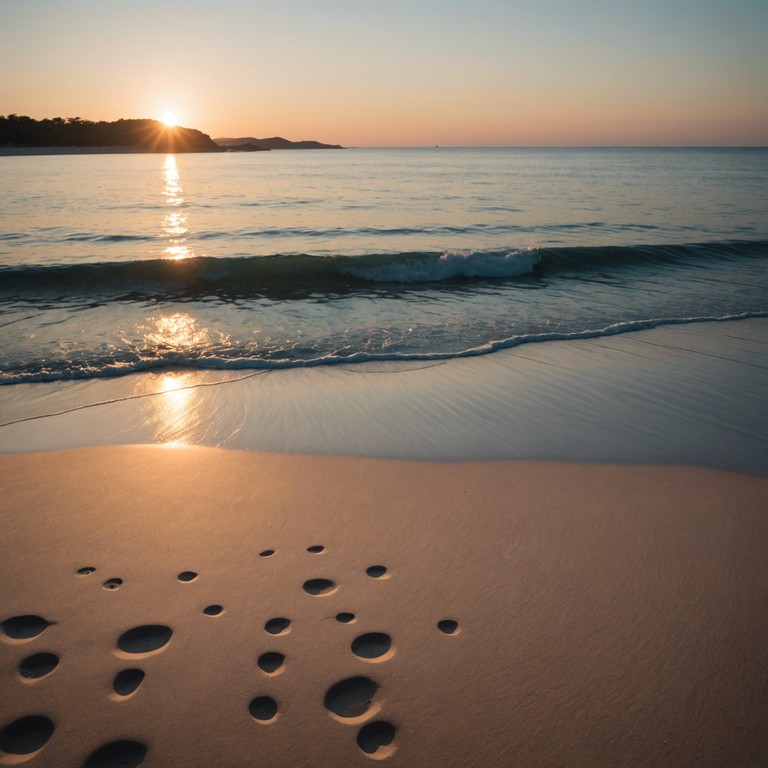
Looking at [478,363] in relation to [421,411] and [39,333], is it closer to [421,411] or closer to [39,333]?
[421,411]

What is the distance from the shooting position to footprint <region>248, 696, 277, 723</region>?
6.64 ft

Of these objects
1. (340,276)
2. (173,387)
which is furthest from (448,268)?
(173,387)

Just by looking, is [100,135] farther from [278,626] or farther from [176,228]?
[278,626]

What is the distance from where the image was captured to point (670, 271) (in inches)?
523

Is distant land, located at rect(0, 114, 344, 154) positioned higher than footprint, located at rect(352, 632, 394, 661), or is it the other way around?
distant land, located at rect(0, 114, 344, 154)

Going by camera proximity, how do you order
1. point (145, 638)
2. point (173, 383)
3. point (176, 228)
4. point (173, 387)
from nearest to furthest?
point (145, 638)
point (173, 387)
point (173, 383)
point (176, 228)

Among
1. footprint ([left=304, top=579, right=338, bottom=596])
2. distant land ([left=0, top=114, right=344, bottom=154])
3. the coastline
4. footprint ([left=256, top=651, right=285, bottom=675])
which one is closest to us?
footprint ([left=256, top=651, right=285, bottom=675])

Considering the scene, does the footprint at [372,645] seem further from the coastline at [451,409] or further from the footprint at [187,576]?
the coastline at [451,409]

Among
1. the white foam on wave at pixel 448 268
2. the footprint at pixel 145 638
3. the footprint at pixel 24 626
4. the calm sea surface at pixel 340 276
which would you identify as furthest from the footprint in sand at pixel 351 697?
the white foam on wave at pixel 448 268

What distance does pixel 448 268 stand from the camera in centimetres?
1288

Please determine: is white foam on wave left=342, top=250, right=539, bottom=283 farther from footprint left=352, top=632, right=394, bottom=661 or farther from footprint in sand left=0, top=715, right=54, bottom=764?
footprint in sand left=0, top=715, right=54, bottom=764

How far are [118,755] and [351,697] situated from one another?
2.70ft

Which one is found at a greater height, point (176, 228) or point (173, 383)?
point (176, 228)

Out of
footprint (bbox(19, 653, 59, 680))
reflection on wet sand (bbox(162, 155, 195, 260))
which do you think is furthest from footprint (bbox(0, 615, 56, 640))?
reflection on wet sand (bbox(162, 155, 195, 260))
